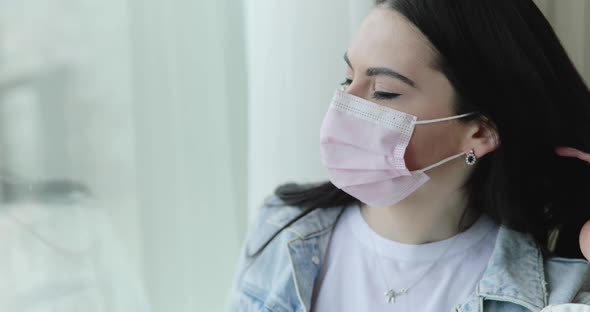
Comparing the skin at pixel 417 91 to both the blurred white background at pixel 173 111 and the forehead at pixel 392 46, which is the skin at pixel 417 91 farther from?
the blurred white background at pixel 173 111

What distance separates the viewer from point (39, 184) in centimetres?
132

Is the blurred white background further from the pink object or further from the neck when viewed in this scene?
the pink object

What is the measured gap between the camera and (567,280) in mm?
1262

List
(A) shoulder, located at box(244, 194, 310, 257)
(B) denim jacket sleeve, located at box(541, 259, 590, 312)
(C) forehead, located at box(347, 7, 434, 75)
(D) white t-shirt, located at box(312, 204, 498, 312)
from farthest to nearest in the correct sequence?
(A) shoulder, located at box(244, 194, 310, 257) < (D) white t-shirt, located at box(312, 204, 498, 312) < (C) forehead, located at box(347, 7, 434, 75) < (B) denim jacket sleeve, located at box(541, 259, 590, 312)

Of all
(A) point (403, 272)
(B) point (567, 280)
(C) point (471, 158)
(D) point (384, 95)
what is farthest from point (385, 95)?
(B) point (567, 280)

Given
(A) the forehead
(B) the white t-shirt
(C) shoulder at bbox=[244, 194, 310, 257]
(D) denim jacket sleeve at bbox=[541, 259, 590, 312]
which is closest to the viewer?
(D) denim jacket sleeve at bbox=[541, 259, 590, 312]

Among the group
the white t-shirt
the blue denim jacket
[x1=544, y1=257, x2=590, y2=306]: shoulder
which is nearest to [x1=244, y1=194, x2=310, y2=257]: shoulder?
the blue denim jacket

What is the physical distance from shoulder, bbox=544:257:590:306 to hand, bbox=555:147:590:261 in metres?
0.03

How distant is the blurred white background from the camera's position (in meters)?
1.32

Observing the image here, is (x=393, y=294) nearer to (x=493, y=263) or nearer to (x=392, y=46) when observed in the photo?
(x=493, y=263)

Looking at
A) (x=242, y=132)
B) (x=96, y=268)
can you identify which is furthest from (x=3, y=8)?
(x=242, y=132)

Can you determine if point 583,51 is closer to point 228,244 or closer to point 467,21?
point 467,21

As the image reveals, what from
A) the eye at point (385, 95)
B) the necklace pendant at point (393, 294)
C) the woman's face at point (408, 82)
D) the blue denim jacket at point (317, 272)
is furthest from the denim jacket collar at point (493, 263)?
the eye at point (385, 95)

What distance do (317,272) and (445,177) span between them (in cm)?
30
